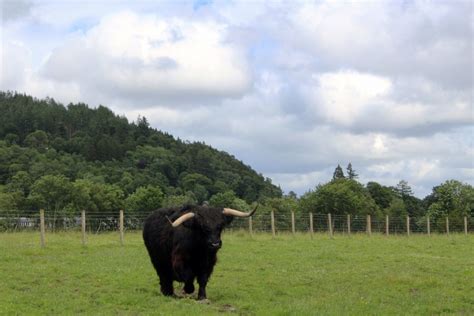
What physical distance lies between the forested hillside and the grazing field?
40224mm

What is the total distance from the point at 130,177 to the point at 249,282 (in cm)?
7773

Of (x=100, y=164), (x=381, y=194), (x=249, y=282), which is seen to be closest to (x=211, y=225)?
(x=249, y=282)

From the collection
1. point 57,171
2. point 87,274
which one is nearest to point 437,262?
point 87,274

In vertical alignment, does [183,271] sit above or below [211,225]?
below

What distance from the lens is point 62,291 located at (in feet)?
44.1

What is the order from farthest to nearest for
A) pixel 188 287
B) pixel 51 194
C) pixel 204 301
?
pixel 51 194
pixel 188 287
pixel 204 301

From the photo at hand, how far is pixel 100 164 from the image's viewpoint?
353 feet

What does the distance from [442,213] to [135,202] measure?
32.1 meters

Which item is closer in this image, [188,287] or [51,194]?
[188,287]

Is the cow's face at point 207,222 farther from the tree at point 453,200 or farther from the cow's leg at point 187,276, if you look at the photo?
the tree at point 453,200

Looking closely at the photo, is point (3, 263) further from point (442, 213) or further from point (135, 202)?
point (442, 213)

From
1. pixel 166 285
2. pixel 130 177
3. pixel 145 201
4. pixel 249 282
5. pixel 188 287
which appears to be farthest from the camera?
pixel 130 177

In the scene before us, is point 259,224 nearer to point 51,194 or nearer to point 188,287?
point 188,287

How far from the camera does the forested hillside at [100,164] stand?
213 ft
